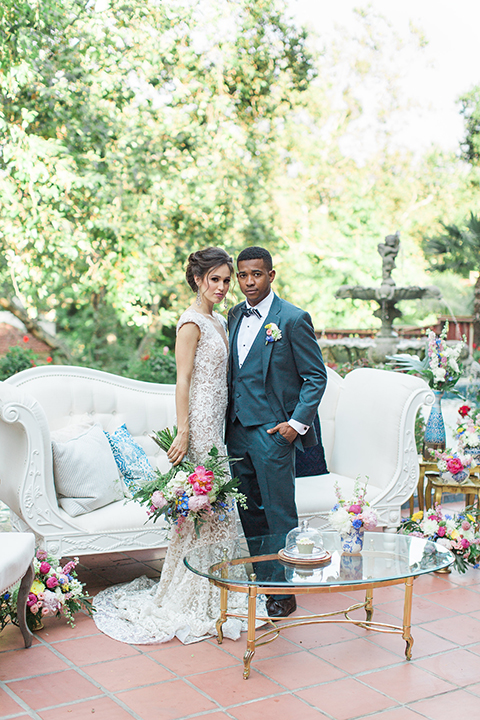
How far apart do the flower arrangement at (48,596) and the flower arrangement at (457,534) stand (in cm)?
187

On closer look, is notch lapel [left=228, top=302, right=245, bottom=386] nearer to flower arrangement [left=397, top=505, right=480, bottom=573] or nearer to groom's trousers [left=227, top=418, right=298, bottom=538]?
groom's trousers [left=227, top=418, right=298, bottom=538]

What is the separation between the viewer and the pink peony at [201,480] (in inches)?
116

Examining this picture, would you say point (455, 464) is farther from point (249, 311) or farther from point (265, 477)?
point (249, 311)

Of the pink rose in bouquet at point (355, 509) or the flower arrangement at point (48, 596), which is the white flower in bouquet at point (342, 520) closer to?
the pink rose in bouquet at point (355, 509)

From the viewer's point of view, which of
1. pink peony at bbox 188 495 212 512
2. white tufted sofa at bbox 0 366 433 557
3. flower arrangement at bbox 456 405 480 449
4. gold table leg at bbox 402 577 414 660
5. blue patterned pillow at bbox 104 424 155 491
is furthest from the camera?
flower arrangement at bbox 456 405 480 449

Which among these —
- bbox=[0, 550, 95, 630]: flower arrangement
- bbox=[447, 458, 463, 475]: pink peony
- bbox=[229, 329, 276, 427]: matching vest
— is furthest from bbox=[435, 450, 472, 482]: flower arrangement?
bbox=[0, 550, 95, 630]: flower arrangement

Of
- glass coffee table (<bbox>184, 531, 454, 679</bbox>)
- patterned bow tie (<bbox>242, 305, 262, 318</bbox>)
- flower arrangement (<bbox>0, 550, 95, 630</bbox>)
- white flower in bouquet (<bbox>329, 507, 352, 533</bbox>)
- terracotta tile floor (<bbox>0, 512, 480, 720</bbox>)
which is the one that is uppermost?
patterned bow tie (<bbox>242, 305, 262, 318</bbox>)

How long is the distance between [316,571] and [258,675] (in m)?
0.45

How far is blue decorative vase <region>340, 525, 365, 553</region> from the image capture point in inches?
117

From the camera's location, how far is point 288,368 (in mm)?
3250

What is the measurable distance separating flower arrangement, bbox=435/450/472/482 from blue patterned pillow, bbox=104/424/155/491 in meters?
1.70

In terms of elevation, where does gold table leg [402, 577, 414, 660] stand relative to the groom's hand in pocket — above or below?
below

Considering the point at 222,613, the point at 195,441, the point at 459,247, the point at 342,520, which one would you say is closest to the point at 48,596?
the point at 222,613

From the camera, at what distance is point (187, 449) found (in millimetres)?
3271
